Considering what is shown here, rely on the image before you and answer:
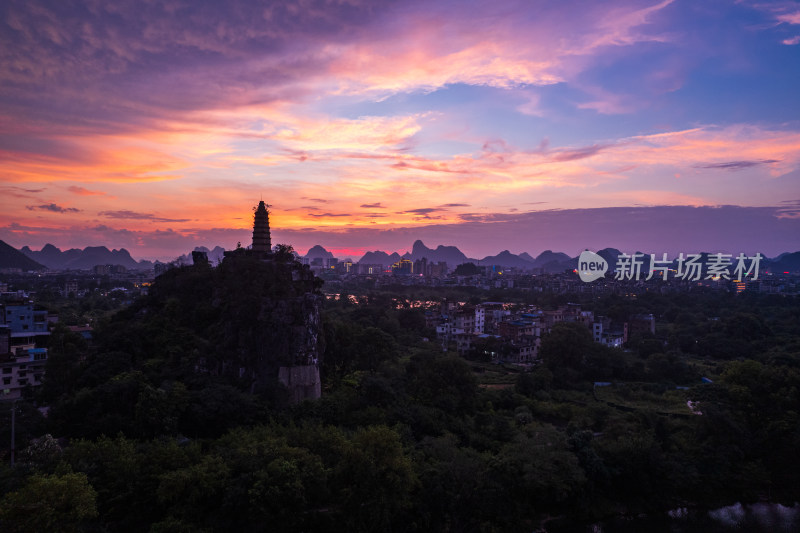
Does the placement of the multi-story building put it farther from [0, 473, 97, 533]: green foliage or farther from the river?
the river

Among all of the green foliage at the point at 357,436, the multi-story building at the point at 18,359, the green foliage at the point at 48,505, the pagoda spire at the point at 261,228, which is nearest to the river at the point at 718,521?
the green foliage at the point at 357,436

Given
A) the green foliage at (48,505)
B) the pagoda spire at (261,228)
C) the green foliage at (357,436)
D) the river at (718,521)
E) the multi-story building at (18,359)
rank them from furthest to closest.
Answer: the pagoda spire at (261,228), the multi-story building at (18,359), the river at (718,521), the green foliage at (357,436), the green foliage at (48,505)

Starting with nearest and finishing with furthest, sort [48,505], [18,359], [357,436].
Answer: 1. [48,505]
2. [357,436]
3. [18,359]

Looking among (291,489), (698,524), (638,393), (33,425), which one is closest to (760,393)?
(698,524)

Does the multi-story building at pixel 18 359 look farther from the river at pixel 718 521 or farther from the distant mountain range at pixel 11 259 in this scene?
the distant mountain range at pixel 11 259

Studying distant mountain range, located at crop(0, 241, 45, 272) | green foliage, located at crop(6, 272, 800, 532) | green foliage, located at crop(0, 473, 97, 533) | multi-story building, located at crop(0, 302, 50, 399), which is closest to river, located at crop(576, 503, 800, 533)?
green foliage, located at crop(6, 272, 800, 532)

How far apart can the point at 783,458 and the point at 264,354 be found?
19.4 metres

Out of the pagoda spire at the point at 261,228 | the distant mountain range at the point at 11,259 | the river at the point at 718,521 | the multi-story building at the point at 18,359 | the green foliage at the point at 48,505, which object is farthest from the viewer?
the distant mountain range at the point at 11,259

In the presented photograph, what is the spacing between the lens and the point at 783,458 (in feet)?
55.5

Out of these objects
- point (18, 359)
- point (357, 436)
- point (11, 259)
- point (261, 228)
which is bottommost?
point (18, 359)

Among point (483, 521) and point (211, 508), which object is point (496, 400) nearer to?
point (483, 521)

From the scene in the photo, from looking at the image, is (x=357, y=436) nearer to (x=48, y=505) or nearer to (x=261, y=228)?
(x=48, y=505)

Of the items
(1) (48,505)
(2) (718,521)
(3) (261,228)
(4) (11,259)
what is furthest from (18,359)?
(4) (11,259)

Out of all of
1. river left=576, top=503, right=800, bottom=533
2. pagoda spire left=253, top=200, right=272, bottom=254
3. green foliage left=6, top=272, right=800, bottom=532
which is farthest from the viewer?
pagoda spire left=253, top=200, right=272, bottom=254
